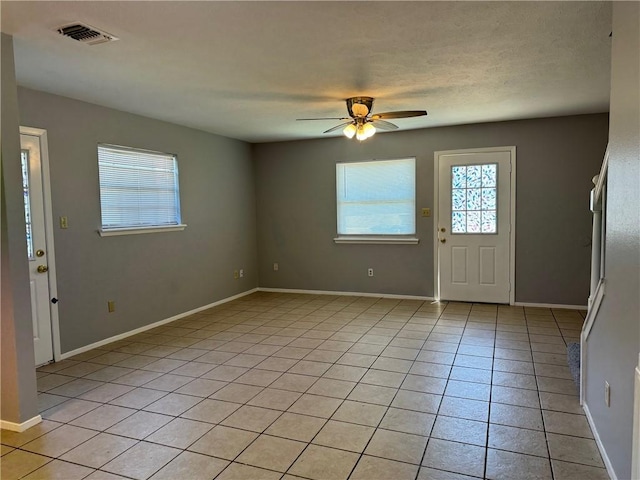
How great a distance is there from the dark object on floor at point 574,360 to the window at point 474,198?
7.06 ft

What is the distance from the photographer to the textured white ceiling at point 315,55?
228cm

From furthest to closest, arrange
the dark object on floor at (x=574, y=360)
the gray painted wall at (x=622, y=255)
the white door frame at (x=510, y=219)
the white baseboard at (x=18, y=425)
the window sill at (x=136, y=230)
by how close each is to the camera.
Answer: the white door frame at (x=510, y=219) → the window sill at (x=136, y=230) → the dark object on floor at (x=574, y=360) → the white baseboard at (x=18, y=425) → the gray painted wall at (x=622, y=255)

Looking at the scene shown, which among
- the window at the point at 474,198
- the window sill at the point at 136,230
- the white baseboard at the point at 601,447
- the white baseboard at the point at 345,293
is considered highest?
the window at the point at 474,198

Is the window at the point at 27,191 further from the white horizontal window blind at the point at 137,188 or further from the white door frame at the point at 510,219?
the white door frame at the point at 510,219

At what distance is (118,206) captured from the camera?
4543 millimetres

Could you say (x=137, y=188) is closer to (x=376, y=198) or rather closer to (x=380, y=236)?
(x=376, y=198)

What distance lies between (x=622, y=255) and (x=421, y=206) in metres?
4.01

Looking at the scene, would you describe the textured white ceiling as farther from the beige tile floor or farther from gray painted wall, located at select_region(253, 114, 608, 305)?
the beige tile floor

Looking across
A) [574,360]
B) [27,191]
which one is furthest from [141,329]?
[574,360]

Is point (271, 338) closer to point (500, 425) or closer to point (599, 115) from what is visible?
point (500, 425)

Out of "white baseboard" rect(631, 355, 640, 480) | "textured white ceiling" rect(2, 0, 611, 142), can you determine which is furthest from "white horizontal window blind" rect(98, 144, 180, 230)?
"white baseboard" rect(631, 355, 640, 480)

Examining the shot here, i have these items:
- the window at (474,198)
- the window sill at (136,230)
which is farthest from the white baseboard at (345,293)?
the window sill at (136,230)

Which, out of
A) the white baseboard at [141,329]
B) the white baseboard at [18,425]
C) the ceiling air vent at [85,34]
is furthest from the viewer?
the white baseboard at [141,329]

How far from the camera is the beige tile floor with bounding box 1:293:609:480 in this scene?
7.35ft
